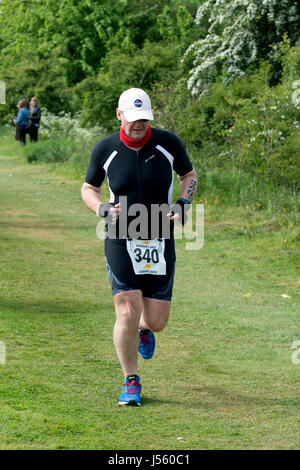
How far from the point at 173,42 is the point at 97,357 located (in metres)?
22.0

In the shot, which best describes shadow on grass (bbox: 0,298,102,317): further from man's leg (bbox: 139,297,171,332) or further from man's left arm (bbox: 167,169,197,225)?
man's left arm (bbox: 167,169,197,225)

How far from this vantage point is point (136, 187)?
6160 mm

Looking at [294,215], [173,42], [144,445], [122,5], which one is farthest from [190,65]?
[144,445]

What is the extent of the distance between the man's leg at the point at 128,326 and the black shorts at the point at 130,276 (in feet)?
0.19

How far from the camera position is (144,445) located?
5.26 m

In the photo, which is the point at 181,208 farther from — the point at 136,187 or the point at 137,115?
the point at 137,115

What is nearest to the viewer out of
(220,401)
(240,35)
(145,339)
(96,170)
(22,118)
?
(96,170)

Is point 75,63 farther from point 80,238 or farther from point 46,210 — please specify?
point 80,238

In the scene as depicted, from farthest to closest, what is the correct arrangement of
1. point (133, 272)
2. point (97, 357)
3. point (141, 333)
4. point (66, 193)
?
point (66, 193)
point (97, 357)
point (141, 333)
point (133, 272)

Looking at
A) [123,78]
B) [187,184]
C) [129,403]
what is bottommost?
[129,403]

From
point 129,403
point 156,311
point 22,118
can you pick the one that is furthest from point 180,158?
point 22,118

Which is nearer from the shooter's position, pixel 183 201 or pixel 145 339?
pixel 183 201

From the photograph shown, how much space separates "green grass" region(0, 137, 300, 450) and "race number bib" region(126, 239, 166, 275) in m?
0.95

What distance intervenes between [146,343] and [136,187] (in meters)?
1.33
